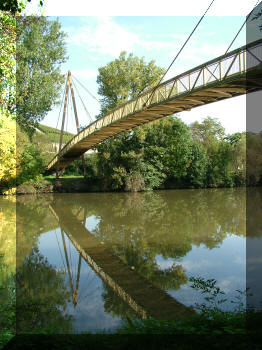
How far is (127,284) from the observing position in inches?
224

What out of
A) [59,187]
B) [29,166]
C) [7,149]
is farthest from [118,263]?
[59,187]

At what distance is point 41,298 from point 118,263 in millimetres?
2262

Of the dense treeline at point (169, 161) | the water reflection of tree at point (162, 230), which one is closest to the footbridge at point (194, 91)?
the water reflection of tree at point (162, 230)

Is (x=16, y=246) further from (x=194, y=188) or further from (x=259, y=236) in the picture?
(x=194, y=188)

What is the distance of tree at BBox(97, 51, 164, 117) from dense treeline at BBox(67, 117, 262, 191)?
3.06m

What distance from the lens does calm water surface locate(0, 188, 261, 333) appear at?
459 cm

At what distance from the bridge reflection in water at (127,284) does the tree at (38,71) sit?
12275 mm

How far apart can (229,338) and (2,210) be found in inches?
562

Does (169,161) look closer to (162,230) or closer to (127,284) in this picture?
(162,230)

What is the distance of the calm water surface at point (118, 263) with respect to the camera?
4.59 m

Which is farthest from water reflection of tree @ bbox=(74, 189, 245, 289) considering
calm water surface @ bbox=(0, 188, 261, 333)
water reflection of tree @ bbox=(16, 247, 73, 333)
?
water reflection of tree @ bbox=(16, 247, 73, 333)

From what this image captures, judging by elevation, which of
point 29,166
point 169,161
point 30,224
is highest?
point 169,161

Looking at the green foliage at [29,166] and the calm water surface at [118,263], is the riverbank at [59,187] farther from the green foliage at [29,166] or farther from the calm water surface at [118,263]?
the calm water surface at [118,263]

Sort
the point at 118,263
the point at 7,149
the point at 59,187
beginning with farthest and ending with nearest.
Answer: the point at 59,187 → the point at 7,149 → the point at 118,263
